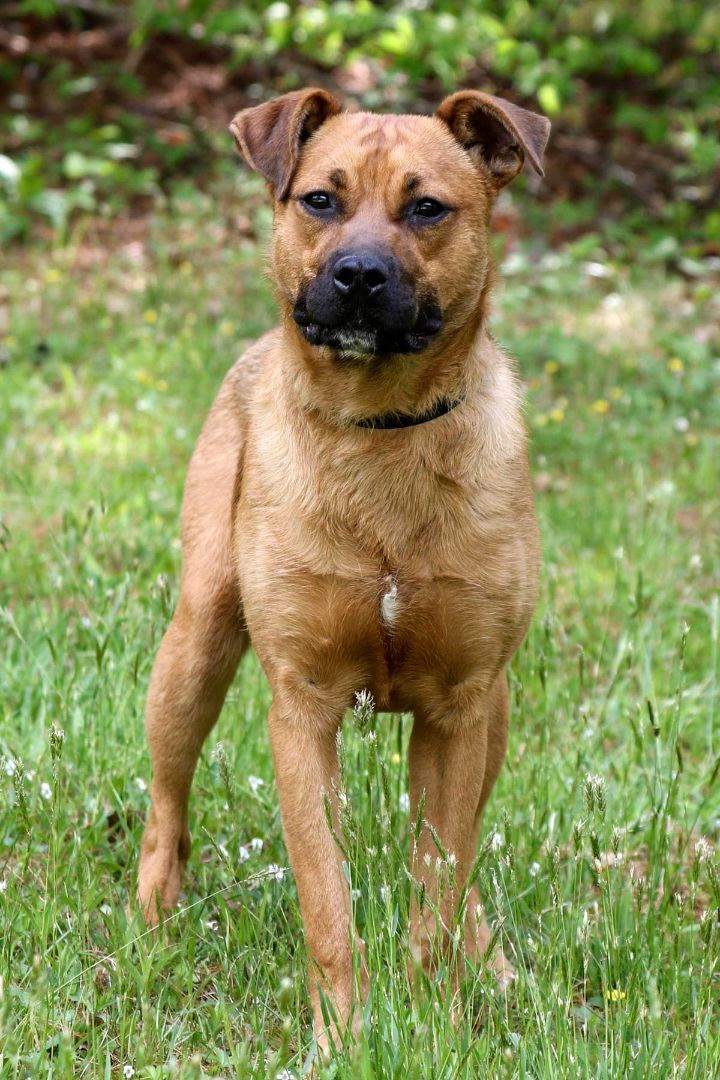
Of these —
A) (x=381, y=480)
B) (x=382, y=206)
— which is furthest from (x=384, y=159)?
(x=381, y=480)

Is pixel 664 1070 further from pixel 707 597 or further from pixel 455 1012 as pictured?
pixel 707 597

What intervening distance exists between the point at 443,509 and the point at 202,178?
7.18 meters

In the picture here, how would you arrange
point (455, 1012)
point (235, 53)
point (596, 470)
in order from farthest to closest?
point (235, 53) → point (596, 470) → point (455, 1012)

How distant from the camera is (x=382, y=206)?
138 inches

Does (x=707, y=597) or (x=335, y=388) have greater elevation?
(x=335, y=388)

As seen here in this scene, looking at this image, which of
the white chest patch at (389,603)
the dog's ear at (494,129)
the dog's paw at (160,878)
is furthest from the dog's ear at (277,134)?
the dog's paw at (160,878)

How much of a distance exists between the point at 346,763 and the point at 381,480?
722mm

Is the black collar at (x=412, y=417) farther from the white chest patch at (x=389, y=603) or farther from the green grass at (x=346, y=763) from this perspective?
the green grass at (x=346, y=763)

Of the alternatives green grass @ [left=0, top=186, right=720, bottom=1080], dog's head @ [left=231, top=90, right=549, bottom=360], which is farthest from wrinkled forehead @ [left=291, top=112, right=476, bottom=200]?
green grass @ [left=0, top=186, right=720, bottom=1080]

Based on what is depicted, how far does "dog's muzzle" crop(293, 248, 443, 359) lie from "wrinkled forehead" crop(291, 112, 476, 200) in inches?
12.0

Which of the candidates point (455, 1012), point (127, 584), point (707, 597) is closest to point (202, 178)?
point (707, 597)

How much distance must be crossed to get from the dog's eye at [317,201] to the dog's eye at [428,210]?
0.22 metres

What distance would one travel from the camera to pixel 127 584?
4121mm

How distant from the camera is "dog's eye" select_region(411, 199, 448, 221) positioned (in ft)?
11.6
